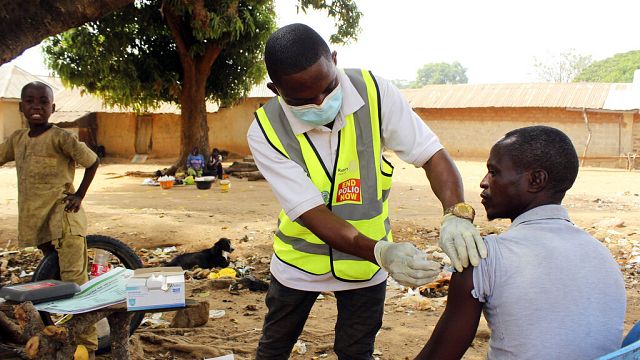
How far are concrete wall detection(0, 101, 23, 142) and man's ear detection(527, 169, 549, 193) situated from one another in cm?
2224

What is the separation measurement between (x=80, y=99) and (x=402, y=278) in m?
23.9

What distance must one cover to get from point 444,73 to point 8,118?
6165 centimetres

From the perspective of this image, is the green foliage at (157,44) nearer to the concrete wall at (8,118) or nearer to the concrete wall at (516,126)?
the concrete wall at (8,118)

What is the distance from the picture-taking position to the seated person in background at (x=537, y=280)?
1421 millimetres

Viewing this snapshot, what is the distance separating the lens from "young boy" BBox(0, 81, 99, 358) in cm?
340

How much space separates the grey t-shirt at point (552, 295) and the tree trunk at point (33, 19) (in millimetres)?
3593

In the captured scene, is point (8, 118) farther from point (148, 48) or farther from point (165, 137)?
point (148, 48)

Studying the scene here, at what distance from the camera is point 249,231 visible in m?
7.02

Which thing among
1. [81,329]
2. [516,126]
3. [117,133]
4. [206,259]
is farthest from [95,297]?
[117,133]

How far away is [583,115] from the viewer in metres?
19.2

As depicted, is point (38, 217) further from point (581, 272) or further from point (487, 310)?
point (581, 272)

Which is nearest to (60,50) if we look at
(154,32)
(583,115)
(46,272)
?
(154,32)

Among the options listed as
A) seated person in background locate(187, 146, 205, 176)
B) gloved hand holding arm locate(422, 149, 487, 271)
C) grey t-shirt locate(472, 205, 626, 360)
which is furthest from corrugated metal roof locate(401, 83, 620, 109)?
grey t-shirt locate(472, 205, 626, 360)

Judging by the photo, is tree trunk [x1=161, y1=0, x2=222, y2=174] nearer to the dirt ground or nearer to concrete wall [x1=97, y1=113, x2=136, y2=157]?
the dirt ground
